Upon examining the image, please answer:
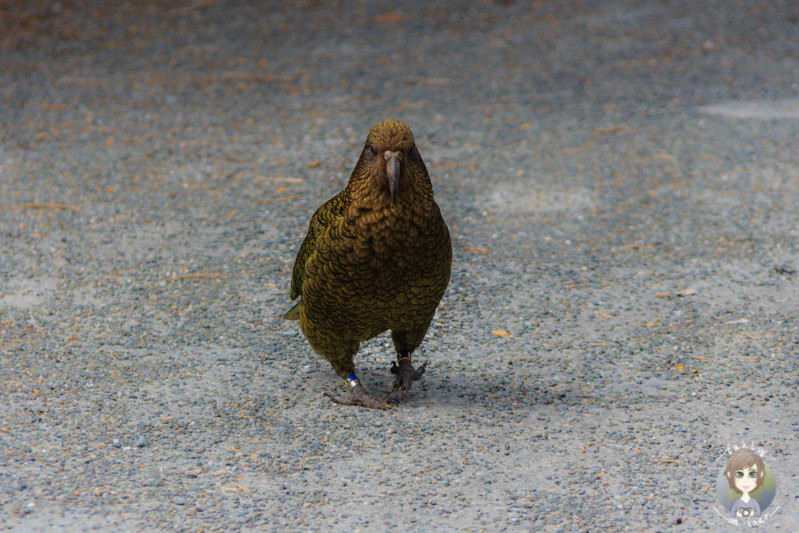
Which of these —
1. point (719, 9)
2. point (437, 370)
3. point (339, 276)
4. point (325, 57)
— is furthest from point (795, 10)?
point (339, 276)

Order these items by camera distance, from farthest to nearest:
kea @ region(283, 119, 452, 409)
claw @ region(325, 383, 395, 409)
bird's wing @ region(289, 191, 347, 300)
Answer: claw @ region(325, 383, 395, 409) < bird's wing @ region(289, 191, 347, 300) < kea @ region(283, 119, 452, 409)

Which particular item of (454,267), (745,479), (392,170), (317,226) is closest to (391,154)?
(392,170)

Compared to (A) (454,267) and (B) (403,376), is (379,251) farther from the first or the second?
(A) (454,267)

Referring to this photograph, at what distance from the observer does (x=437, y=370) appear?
5320 millimetres

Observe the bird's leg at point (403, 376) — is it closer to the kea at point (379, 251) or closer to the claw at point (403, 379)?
the claw at point (403, 379)

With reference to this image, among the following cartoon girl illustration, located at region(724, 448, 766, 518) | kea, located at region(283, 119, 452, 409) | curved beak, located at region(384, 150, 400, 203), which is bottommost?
cartoon girl illustration, located at region(724, 448, 766, 518)

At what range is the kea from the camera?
14.1 feet

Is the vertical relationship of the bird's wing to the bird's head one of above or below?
below

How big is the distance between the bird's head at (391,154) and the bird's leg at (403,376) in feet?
3.56

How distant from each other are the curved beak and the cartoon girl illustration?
1998 mm

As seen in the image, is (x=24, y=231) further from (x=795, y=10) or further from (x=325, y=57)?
(x=795, y=10)

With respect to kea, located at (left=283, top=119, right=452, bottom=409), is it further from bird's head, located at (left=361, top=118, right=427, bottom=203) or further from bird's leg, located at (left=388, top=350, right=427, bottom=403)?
bird's leg, located at (left=388, top=350, right=427, bottom=403)

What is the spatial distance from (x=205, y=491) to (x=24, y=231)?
3.88 m

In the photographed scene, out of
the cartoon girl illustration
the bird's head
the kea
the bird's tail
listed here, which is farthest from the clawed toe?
the cartoon girl illustration
